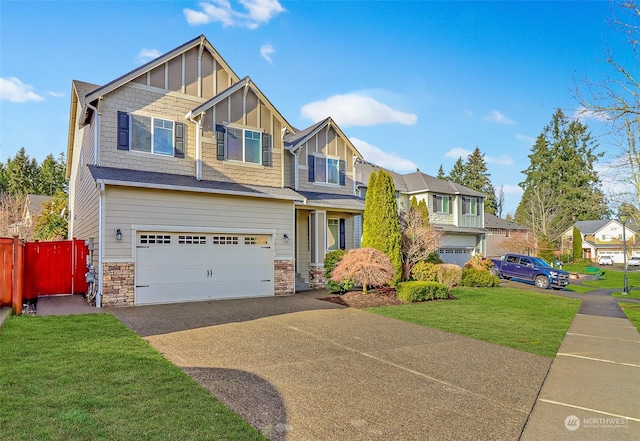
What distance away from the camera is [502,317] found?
1116cm

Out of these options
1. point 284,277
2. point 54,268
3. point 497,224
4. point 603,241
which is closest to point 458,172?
point 603,241

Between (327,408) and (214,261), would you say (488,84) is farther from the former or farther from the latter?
(327,408)

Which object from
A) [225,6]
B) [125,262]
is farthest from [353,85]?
[125,262]

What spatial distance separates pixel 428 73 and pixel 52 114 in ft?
60.1

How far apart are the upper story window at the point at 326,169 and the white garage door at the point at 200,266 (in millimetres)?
5081

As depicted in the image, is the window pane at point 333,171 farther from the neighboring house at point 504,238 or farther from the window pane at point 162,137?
the neighboring house at point 504,238

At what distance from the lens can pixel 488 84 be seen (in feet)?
58.0

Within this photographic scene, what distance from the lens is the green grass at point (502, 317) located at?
847 cm

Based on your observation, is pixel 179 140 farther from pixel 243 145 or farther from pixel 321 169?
pixel 321 169

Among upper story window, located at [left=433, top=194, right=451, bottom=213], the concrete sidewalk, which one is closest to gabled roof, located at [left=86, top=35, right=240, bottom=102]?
the concrete sidewalk

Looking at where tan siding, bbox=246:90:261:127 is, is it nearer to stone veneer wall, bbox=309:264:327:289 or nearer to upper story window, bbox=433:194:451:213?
stone veneer wall, bbox=309:264:327:289

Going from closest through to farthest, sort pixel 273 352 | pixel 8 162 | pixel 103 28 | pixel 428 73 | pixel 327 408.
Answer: pixel 327 408 → pixel 273 352 → pixel 103 28 → pixel 428 73 → pixel 8 162

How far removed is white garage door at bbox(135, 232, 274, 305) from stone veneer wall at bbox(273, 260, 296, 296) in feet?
0.82

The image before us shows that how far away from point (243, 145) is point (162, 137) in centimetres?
293
